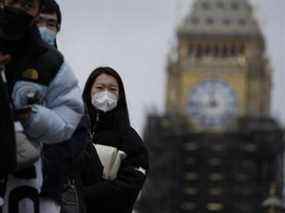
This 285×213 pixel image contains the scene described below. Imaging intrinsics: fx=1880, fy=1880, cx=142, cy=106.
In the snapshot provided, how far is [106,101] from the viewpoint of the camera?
10.2 metres

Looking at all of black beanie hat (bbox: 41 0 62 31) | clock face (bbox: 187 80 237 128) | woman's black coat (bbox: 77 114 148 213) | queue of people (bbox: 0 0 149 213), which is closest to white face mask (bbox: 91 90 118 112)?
woman's black coat (bbox: 77 114 148 213)

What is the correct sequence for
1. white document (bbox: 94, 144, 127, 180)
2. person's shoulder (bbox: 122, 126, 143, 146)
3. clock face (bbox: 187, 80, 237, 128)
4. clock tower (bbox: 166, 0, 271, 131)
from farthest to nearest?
clock face (bbox: 187, 80, 237, 128) → clock tower (bbox: 166, 0, 271, 131) → person's shoulder (bbox: 122, 126, 143, 146) → white document (bbox: 94, 144, 127, 180)

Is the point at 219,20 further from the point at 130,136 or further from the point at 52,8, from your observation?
the point at 52,8

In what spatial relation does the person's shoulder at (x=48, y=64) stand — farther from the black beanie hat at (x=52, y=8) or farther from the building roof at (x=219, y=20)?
the building roof at (x=219, y=20)

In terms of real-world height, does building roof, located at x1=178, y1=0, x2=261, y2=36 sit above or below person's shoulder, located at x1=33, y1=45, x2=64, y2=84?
below

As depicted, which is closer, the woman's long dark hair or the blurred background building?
the woman's long dark hair

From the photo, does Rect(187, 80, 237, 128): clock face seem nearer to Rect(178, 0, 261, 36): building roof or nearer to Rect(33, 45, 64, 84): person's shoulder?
Rect(178, 0, 261, 36): building roof

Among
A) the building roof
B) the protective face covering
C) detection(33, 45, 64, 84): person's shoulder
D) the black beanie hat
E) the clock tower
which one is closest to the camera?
detection(33, 45, 64, 84): person's shoulder

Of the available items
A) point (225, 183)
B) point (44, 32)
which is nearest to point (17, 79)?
point (44, 32)

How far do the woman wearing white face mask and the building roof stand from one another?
4032 inches

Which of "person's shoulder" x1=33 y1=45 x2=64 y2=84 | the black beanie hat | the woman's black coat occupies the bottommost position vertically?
the woman's black coat

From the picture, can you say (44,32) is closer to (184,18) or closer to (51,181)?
(51,181)

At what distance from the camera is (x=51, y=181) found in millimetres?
8570

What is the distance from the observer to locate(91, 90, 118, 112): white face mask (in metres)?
10.2
